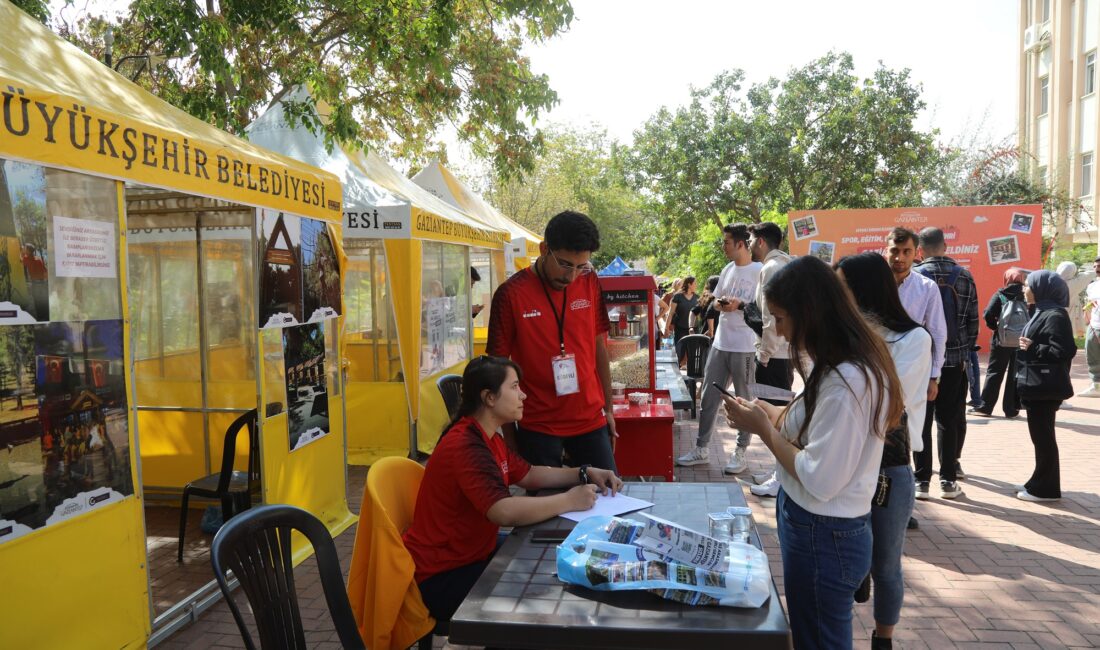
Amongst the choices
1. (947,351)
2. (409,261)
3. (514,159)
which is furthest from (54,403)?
(514,159)

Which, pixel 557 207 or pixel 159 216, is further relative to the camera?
pixel 557 207

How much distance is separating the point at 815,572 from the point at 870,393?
566 mm

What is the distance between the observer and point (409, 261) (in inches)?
259

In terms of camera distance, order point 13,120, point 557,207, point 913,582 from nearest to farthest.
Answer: point 13,120 < point 913,582 < point 557,207

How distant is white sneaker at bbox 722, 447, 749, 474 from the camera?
628cm

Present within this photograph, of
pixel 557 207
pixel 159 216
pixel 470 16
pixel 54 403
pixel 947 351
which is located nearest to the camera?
pixel 54 403

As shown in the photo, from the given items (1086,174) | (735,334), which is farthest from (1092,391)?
(1086,174)

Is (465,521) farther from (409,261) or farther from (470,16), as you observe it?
(470,16)

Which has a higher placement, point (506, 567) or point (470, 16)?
point (470, 16)

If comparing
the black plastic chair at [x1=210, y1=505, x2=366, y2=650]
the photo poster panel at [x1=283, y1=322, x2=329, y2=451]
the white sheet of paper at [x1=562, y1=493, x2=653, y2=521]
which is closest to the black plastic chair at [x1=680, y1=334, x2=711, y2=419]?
the photo poster panel at [x1=283, y1=322, x2=329, y2=451]

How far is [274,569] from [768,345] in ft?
13.8

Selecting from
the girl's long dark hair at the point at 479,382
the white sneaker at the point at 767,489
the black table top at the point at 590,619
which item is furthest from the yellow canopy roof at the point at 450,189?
the black table top at the point at 590,619

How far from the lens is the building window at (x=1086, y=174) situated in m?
25.0

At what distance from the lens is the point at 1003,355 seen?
334 inches
